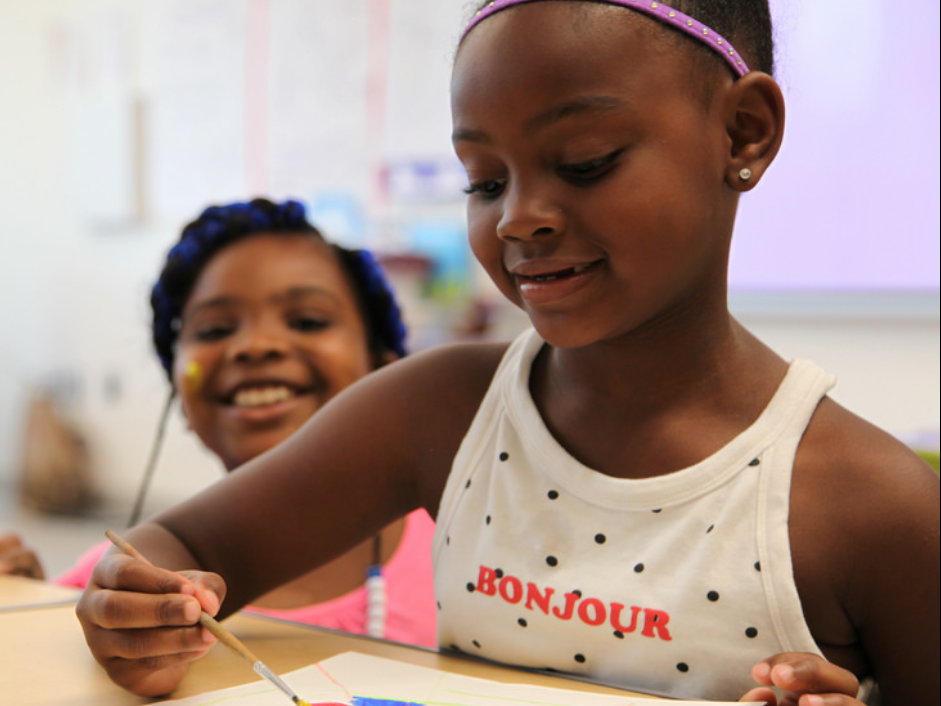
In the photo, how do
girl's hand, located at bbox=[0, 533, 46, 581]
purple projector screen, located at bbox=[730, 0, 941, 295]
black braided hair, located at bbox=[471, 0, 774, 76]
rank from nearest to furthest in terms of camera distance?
black braided hair, located at bbox=[471, 0, 774, 76] → girl's hand, located at bbox=[0, 533, 46, 581] → purple projector screen, located at bbox=[730, 0, 941, 295]

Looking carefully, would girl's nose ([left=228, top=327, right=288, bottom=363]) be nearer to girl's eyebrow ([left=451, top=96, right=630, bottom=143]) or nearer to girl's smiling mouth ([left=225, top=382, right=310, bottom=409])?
girl's smiling mouth ([left=225, top=382, right=310, bottom=409])

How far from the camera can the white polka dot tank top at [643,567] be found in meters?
0.64

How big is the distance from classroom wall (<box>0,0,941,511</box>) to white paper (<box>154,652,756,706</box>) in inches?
61.6

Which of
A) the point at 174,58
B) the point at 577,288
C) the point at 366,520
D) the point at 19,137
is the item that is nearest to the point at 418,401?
the point at 366,520

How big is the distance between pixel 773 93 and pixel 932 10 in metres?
0.81

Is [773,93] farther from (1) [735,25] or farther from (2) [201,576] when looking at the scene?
(2) [201,576]

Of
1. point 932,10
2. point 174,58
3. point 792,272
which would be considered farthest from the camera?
point 174,58

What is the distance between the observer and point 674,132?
0.60m

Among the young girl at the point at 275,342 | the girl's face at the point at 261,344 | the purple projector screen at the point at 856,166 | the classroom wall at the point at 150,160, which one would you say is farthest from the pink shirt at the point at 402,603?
the classroom wall at the point at 150,160

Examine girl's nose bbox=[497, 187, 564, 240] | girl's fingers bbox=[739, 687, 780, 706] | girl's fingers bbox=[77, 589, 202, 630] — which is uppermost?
girl's nose bbox=[497, 187, 564, 240]

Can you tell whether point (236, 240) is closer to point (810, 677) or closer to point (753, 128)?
point (753, 128)

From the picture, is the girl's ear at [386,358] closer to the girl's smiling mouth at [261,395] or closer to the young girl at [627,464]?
the girl's smiling mouth at [261,395]

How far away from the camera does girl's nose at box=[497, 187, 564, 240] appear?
1.95 feet

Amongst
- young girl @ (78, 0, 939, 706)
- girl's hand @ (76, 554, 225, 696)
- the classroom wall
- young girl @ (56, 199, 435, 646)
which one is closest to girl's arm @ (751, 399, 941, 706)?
young girl @ (78, 0, 939, 706)
